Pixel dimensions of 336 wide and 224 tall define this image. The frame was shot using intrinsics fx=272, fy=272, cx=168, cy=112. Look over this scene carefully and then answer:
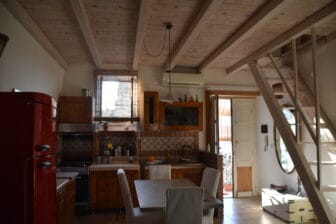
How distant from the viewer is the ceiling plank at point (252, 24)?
283cm

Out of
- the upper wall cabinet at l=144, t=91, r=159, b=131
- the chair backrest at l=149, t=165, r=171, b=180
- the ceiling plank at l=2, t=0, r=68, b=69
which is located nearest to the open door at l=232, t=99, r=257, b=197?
the upper wall cabinet at l=144, t=91, r=159, b=131

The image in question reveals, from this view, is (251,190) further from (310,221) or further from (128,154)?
(128,154)

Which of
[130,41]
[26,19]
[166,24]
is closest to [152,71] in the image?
[130,41]

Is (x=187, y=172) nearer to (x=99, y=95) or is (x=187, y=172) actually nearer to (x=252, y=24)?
(x=99, y=95)

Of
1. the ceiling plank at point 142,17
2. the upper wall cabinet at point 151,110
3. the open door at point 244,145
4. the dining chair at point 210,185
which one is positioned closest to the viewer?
the ceiling plank at point 142,17

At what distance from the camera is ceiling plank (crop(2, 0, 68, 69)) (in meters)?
2.82

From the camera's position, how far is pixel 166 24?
3467 mm

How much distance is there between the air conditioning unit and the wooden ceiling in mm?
660

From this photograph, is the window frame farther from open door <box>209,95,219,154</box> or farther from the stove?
open door <box>209,95,219,154</box>

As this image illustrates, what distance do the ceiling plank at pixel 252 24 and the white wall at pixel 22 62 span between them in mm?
2737

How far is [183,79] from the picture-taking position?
5543mm

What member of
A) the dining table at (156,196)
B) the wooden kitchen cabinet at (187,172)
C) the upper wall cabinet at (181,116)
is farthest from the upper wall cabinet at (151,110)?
the dining table at (156,196)

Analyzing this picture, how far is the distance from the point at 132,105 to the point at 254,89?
8.91ft

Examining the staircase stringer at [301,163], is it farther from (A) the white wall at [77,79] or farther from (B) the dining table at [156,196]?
(A) the white wall at [77,79]
